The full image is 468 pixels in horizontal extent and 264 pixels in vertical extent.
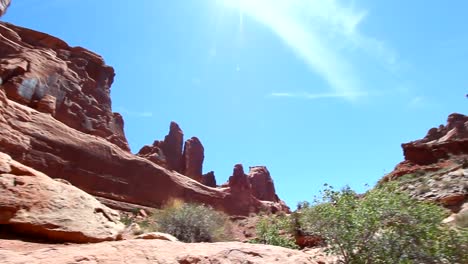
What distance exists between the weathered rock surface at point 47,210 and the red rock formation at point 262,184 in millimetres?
59070

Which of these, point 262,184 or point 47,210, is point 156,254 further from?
point 262,184

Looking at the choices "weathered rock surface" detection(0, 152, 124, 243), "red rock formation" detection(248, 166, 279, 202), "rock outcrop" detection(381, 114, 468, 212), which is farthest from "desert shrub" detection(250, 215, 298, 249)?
"red rock formation" detection(248, 166, 279, 202)

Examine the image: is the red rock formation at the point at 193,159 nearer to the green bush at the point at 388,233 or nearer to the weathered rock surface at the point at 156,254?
the green bush at the point at 388,233

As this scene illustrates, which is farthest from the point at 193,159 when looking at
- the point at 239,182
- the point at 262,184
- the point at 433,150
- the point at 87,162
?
→ the point at 433,150

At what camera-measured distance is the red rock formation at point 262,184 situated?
69938 mm

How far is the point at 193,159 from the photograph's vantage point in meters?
→ 68.5

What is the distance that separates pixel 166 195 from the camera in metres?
42.6

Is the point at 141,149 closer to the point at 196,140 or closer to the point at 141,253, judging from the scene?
the point at 196,140

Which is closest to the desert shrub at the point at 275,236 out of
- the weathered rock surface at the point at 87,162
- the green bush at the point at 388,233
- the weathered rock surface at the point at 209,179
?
the green bush at the point at 388,233

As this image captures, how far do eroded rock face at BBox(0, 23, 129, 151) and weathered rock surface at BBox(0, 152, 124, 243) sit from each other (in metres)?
29.1

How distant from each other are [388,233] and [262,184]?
203 ft

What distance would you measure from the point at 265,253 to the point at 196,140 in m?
63.4

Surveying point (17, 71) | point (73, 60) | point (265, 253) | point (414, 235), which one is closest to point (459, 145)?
point (414, 235)

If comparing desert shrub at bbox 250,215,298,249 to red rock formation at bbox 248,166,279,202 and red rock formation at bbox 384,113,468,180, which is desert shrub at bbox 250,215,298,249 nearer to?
red rock formation at bbox 384,113,468,180
